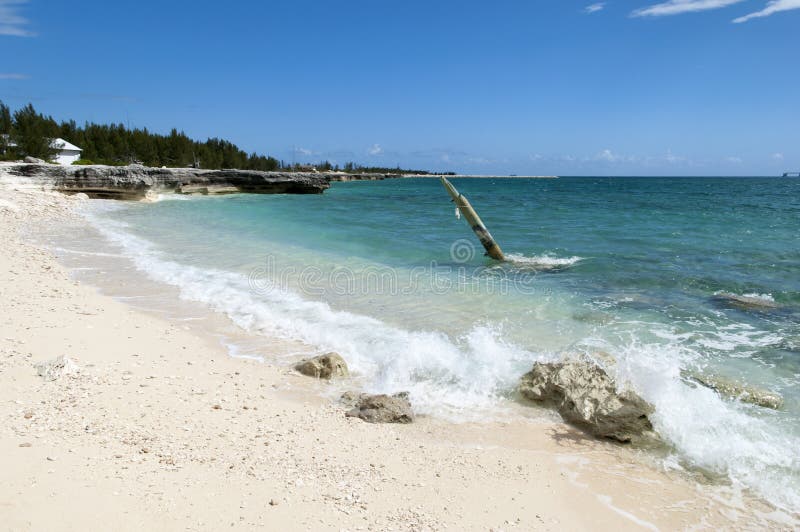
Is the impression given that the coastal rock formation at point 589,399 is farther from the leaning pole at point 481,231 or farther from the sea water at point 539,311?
Answer: the leaning pole at point 481,231

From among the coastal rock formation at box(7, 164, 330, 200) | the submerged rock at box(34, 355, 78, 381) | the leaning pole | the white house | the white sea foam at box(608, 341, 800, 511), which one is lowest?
the white sea foam at box(608, 341, 800, 511)

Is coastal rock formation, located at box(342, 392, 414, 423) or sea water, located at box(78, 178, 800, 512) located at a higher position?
sea water, located at box(78, 178, 800, 512)

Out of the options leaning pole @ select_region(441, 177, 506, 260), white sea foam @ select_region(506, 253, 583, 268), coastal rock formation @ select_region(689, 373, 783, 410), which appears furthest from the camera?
leaning pole @ select_region(441, 177, 506, 260)

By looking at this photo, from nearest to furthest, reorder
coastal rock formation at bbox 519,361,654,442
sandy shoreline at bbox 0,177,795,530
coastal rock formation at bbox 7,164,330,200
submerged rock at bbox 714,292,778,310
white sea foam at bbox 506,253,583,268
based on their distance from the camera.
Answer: sandy shoreline at bbox 0,177,795,530, coastal rock formation at bbox 519,361,654,442, submerged rock at bbox 714,292,778,310, white sea foam at bbox 506,253,583,268, coastal rock formation at bbox 7,164,330,200

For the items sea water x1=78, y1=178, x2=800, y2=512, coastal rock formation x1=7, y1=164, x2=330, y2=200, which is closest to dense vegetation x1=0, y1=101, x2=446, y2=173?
coastal rock formation x1=7, y1=164, x2=330, y2=200

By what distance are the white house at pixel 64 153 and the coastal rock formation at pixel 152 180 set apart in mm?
15344

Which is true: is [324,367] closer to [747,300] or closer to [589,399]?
[589,399]

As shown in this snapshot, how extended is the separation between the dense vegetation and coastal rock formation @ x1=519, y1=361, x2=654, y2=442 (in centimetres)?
5790

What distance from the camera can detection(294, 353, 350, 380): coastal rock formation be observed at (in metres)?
6.25

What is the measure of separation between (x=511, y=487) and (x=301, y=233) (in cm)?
1834

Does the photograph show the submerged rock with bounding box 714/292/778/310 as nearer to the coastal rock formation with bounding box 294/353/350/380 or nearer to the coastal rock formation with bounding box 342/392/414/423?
the coastal rock formation with bounding box 342/392/414/423

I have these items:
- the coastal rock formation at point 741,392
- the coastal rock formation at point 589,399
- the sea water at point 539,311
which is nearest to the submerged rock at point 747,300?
the sea water at point 539,311

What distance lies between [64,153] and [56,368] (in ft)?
195

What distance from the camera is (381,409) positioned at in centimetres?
525
